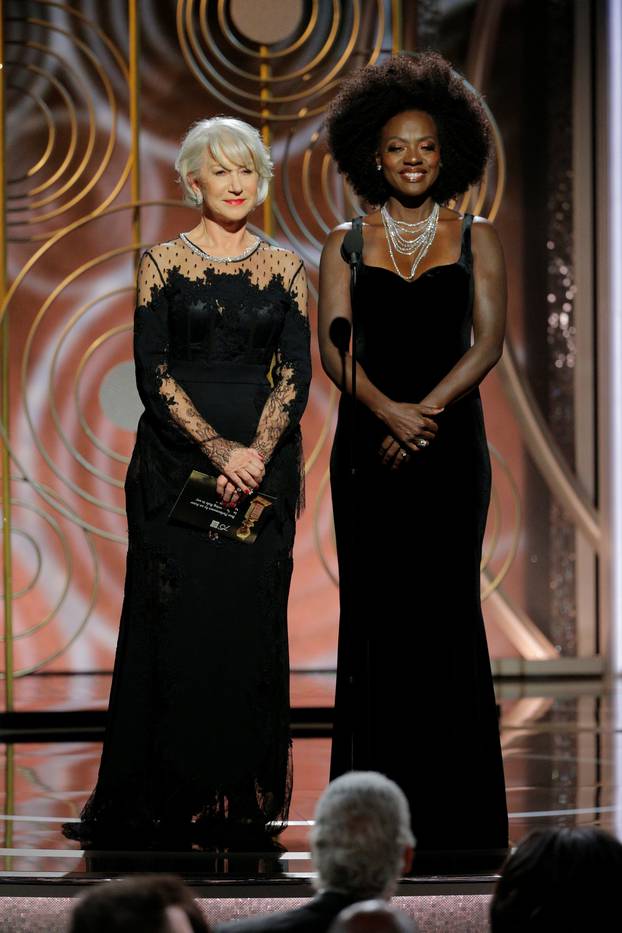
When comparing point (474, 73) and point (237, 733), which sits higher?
point (474, 73)

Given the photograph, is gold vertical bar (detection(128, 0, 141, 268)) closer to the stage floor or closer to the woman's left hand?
the stage floor

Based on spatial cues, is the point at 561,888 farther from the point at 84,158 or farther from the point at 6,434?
the point at 84,158

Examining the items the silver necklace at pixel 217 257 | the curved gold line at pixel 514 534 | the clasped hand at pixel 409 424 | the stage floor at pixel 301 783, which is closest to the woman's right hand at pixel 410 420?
the clasped hand at pixel 409 424

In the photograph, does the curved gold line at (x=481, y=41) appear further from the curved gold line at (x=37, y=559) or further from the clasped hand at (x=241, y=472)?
the clasped hand at (x=241, y=472)

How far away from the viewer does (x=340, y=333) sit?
138 inches

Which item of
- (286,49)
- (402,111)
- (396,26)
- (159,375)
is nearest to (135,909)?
(159,375)

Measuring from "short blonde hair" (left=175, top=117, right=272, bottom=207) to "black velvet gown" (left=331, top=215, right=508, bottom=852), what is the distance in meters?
0.34

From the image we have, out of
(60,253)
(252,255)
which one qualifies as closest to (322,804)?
(252,255)

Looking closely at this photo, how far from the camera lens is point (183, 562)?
3.69 m

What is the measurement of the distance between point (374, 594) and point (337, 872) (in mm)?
1609

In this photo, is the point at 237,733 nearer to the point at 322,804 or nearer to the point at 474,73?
the point at 322,804

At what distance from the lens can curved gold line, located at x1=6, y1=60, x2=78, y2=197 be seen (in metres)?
6.12

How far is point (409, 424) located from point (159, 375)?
0.59m

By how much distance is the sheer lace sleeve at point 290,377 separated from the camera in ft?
12.0
